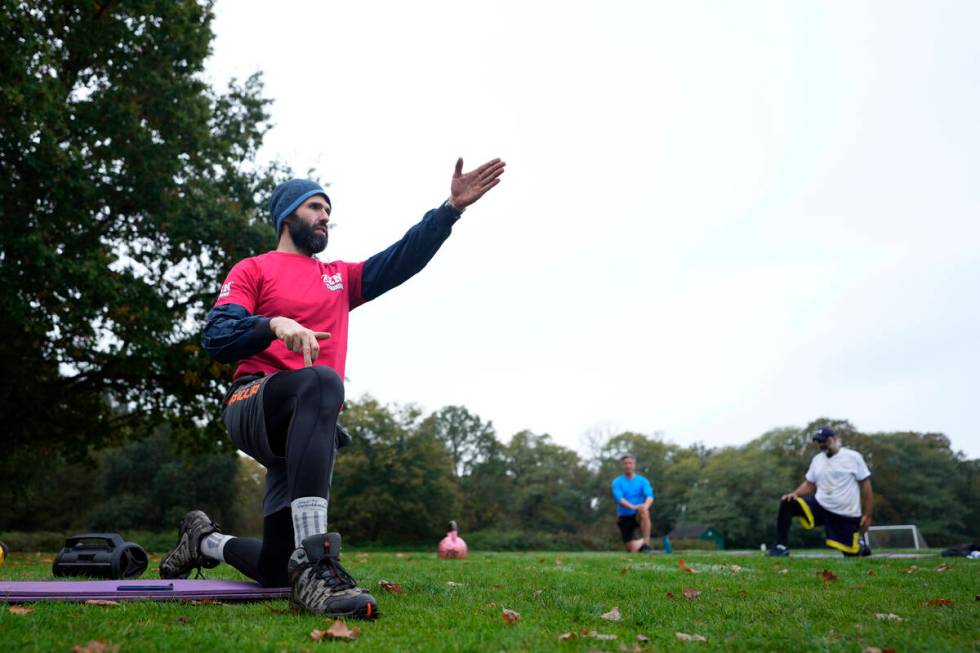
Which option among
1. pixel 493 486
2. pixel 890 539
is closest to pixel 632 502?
pixel 890 539

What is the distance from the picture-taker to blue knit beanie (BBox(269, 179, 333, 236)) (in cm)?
466

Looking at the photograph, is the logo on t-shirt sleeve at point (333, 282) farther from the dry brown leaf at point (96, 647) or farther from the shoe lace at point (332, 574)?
the dry brown leaf at point (96, 647)

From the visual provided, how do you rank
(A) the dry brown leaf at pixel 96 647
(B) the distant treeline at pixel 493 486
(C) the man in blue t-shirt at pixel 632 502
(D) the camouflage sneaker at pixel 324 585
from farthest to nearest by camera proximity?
(B) the distant treeline at pixel 493 486 < (C) the man in blue t-shirt at pixel 632 502 < (D) the camouflage sneaker at pixel 324 585 < (A) the dry brown leaf at pixel 96 647

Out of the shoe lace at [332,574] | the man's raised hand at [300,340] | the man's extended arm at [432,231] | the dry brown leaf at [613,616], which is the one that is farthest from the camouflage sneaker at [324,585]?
the man's extended arm at [432,231]

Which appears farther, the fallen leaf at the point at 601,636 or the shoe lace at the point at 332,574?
the shoe lace at the point at 332,574

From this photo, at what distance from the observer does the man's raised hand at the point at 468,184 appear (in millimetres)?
4621

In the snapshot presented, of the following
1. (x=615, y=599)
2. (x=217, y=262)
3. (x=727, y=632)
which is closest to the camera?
(x=727, y=632)

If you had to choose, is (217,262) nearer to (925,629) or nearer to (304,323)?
(304,323)

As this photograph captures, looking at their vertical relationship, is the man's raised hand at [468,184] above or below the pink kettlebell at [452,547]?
above

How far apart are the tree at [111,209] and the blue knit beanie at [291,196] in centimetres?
1084

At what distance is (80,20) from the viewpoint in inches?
642

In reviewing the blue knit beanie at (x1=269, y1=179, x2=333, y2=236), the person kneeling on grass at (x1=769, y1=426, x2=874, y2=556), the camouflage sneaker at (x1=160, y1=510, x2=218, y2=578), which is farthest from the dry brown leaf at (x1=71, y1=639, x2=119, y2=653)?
the person kneeling on grass at (x1=769, y1=426, x2=874, y2=556)

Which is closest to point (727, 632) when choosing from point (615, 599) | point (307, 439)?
point (615, 599)

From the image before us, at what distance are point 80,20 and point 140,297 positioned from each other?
6.36 meters
